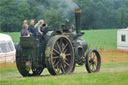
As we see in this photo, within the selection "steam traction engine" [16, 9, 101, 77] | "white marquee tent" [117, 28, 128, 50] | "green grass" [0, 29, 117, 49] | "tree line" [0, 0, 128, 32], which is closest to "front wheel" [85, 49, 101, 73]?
"steam traction engine" [16, 9, 101, 77]

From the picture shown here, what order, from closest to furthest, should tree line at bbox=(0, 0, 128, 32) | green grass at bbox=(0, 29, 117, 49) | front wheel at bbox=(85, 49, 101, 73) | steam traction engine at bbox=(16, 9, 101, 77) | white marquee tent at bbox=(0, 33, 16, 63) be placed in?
steam traction engine at bbox=(16, 9, 101, 77) < front wheel at bbox=(85, 49, 101, 73) < white marquee tent at bbox=(0, 33, 16, 63) < tree line at bbox=(0, 0, 128, 32) < green grass at bbox=(0, 29, 117, 49)

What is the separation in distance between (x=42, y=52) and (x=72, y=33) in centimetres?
191

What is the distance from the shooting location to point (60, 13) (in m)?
30.1

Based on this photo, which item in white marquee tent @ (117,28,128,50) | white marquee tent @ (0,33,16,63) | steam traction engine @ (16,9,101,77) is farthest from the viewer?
white marquee tent @ (117,28,128,50)

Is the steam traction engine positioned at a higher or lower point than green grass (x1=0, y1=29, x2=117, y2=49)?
higher

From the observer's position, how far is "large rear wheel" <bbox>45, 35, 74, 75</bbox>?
13750 millimetres

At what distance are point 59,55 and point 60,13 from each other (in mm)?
15973

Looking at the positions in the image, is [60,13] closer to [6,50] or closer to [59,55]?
Result: [6,50]

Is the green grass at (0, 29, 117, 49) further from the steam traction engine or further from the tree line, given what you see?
the steam traction engine

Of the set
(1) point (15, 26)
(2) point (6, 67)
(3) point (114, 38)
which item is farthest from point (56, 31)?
(3) point (114, 38)

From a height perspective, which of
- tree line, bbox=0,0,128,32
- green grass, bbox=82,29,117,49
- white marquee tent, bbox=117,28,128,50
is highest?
tree line, bbox=0,0,128,32

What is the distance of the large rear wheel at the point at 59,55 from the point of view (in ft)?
45.1

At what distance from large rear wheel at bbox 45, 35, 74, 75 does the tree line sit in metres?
3.91

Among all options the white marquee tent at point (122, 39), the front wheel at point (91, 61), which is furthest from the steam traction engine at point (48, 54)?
the white marquee tent at point (122, 39)
